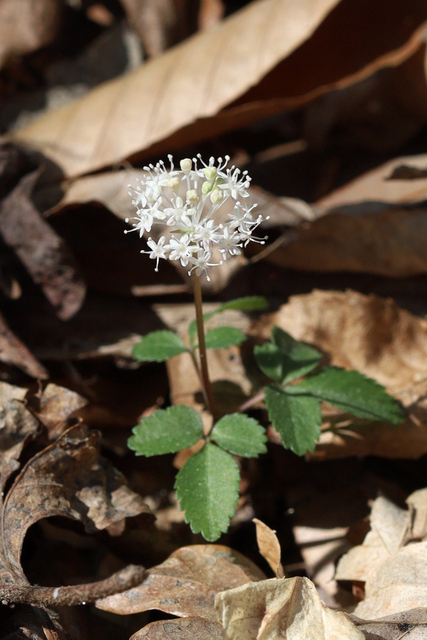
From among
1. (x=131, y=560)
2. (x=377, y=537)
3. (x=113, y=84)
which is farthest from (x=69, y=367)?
(x=113, y=84)

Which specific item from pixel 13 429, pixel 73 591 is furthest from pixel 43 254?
pixel 73 591

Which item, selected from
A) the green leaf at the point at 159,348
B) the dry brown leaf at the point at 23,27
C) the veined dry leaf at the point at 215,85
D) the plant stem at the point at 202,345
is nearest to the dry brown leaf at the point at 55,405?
the green leaf at the point at 159,348

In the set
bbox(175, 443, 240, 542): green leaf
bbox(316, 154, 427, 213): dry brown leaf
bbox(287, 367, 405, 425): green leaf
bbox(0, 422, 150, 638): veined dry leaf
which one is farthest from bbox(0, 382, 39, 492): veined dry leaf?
bbox(316, 154, 427, 213): dry brown leaf

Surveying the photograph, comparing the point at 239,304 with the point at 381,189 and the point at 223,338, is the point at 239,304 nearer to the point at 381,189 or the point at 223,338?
the point at 223,338

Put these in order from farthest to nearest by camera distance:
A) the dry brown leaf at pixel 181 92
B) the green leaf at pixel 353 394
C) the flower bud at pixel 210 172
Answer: the dry brown leaf at pixel 181 92 → the green leaf at pixel 353 394 → the flower bud at pixel 210 172

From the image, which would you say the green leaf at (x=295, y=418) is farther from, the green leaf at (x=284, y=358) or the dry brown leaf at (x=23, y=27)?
the dry brown leaf at (x=23, y=27)

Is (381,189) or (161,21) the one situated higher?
(161,21)
